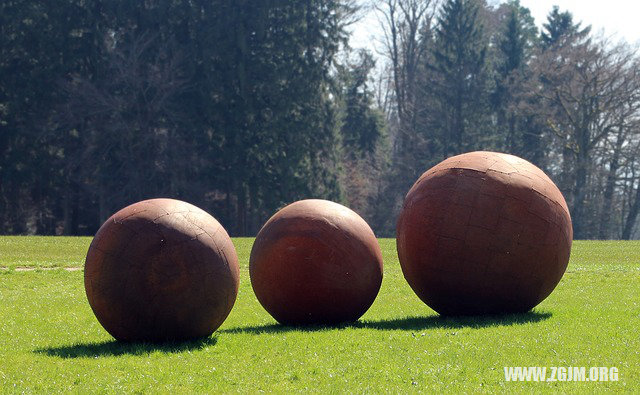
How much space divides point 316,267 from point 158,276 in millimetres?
2805

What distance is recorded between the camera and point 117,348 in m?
10.9

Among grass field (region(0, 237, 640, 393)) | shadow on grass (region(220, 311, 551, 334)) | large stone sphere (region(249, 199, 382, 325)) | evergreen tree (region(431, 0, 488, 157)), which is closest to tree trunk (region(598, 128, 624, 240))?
evergreen tree (region(431, 0, 488, 157))

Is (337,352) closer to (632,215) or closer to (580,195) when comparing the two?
(580,195)

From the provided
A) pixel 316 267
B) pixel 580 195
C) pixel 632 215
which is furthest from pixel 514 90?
pixel 316 267

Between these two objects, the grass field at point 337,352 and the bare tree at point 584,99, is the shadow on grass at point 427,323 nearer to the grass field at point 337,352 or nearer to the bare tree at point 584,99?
the grass field at point 337,352

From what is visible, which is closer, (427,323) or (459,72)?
(427,323)

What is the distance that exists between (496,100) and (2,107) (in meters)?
37.1

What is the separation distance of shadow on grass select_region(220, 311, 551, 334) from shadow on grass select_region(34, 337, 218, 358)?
5.14 ft

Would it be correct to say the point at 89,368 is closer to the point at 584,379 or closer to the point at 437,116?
the point at 584,379

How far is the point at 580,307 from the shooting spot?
590 inches

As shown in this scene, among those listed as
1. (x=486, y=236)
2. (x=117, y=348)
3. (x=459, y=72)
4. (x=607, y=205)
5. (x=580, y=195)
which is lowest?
(x=117, y=348)

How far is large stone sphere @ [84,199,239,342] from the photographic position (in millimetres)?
10781

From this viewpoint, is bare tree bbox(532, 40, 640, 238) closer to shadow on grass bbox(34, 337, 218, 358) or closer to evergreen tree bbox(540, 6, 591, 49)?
evergreen tree bbox(540, 6, 591, 49)

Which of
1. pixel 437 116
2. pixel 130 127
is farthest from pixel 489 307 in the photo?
pixel 437 116
